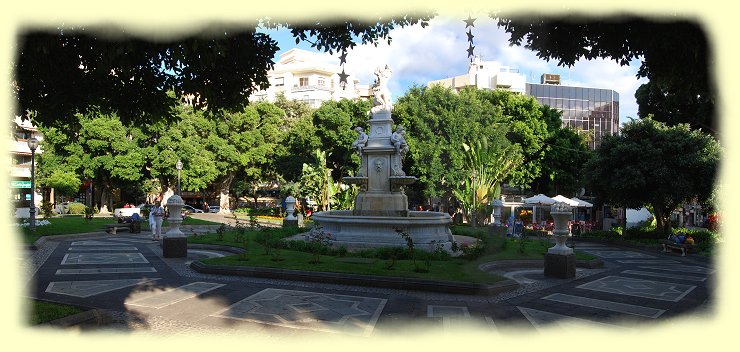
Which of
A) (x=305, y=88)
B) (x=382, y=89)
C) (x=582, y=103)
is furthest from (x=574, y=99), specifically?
(x=382, y=89)

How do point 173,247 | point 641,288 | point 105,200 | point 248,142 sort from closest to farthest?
point 641,288
point 173,247
point 248,142
point 105,200

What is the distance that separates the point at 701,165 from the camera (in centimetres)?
2100

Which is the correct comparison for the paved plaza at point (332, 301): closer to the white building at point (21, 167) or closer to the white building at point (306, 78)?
the white building at point (21, 167)

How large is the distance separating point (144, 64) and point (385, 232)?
31.0 ft

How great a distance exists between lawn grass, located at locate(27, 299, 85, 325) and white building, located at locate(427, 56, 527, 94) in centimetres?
5717

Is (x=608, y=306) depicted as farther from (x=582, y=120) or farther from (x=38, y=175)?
(x=582, y=120)

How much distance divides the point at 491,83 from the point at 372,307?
204 ft

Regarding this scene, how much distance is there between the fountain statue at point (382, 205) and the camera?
609 inches

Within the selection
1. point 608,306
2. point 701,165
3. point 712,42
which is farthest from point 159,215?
point 701,165

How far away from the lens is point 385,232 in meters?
15.6

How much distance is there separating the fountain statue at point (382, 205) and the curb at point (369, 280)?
178 inches

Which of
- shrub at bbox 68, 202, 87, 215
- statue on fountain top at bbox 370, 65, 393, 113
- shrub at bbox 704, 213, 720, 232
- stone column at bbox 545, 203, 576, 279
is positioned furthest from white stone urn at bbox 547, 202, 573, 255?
shrub at bbox 68, 202, 87, 215

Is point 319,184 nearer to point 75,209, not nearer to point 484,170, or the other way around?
point 484,170

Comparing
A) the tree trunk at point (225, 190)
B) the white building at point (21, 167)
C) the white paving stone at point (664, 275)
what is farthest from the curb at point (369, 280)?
the white building at point (21, 167)
